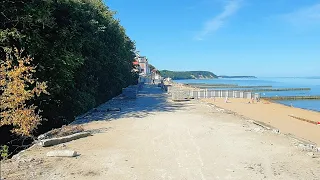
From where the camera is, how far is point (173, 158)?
10.3 metres

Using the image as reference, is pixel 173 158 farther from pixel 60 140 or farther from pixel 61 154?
pixel 60 140

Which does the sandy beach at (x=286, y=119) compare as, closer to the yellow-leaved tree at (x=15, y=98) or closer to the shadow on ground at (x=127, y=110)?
the shadow on ground at (x=127, y=110)

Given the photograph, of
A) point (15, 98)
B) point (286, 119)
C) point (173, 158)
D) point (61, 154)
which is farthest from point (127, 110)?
point (286, 119)

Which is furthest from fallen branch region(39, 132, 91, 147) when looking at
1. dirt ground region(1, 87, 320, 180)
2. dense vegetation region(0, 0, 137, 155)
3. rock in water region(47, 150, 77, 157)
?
dense vegetation region(0, 0, 137, 155)

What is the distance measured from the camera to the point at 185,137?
14266mm

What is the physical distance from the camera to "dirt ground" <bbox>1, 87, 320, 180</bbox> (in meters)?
8.59

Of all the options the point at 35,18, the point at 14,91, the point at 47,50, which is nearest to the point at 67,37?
the point at 47,50

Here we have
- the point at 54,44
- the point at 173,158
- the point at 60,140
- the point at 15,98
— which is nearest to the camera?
the point at 173,158

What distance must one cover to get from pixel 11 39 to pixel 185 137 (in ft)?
32.0

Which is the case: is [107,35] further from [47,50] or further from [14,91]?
[14,91]

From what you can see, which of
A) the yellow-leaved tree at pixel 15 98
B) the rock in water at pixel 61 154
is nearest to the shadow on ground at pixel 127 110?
the yellow-leaved tree at pixel 15 98

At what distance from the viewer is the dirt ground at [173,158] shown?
28.2 feet

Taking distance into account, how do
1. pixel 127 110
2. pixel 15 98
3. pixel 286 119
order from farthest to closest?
1. pixel 286 119
2. pixel 127 110
3. pixel 15 98

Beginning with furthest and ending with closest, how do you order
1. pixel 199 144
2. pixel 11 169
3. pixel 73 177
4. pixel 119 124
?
pixel 119 124 < pixel 199 144 < pixel 11 169 < pixel 73 177
